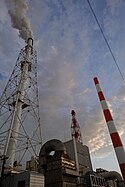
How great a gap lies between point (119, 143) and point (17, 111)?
14984mm

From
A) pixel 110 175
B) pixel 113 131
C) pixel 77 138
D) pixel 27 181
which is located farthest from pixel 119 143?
pixel 77 138

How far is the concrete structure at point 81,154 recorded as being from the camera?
133 ft

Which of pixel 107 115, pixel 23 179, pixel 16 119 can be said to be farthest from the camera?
pixel 16 119

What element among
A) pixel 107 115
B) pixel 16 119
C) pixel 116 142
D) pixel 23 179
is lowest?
pixel 116 142

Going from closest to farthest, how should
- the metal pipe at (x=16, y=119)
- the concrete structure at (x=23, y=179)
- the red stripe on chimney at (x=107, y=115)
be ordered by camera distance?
the red stripe on chimney at (x=107, y=115) < the concrete structure at (x=23, y=179) < the metal pipe at (x=16, y=119)

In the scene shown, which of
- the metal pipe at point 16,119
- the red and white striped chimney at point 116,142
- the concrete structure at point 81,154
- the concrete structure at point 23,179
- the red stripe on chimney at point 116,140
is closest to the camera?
the red and white striped chimney at point 116,142

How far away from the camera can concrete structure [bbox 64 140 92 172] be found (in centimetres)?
4055

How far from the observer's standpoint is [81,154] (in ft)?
141

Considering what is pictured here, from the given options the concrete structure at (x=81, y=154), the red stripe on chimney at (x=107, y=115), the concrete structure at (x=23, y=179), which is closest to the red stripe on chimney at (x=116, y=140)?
the red stripe on chimney at (x=107, y=115)

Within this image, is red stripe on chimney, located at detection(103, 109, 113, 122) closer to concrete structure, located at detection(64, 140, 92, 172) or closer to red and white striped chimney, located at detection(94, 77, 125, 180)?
red and white striped chimney, located at detection(94, 77, 125, 180)

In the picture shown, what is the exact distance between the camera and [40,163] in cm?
2066

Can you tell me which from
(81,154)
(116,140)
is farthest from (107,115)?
(81,154)

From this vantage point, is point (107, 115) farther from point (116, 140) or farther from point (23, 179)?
point (23, 179)

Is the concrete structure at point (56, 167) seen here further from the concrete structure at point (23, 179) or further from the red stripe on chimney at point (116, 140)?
the red stripe on chimney at point (116, 140)
